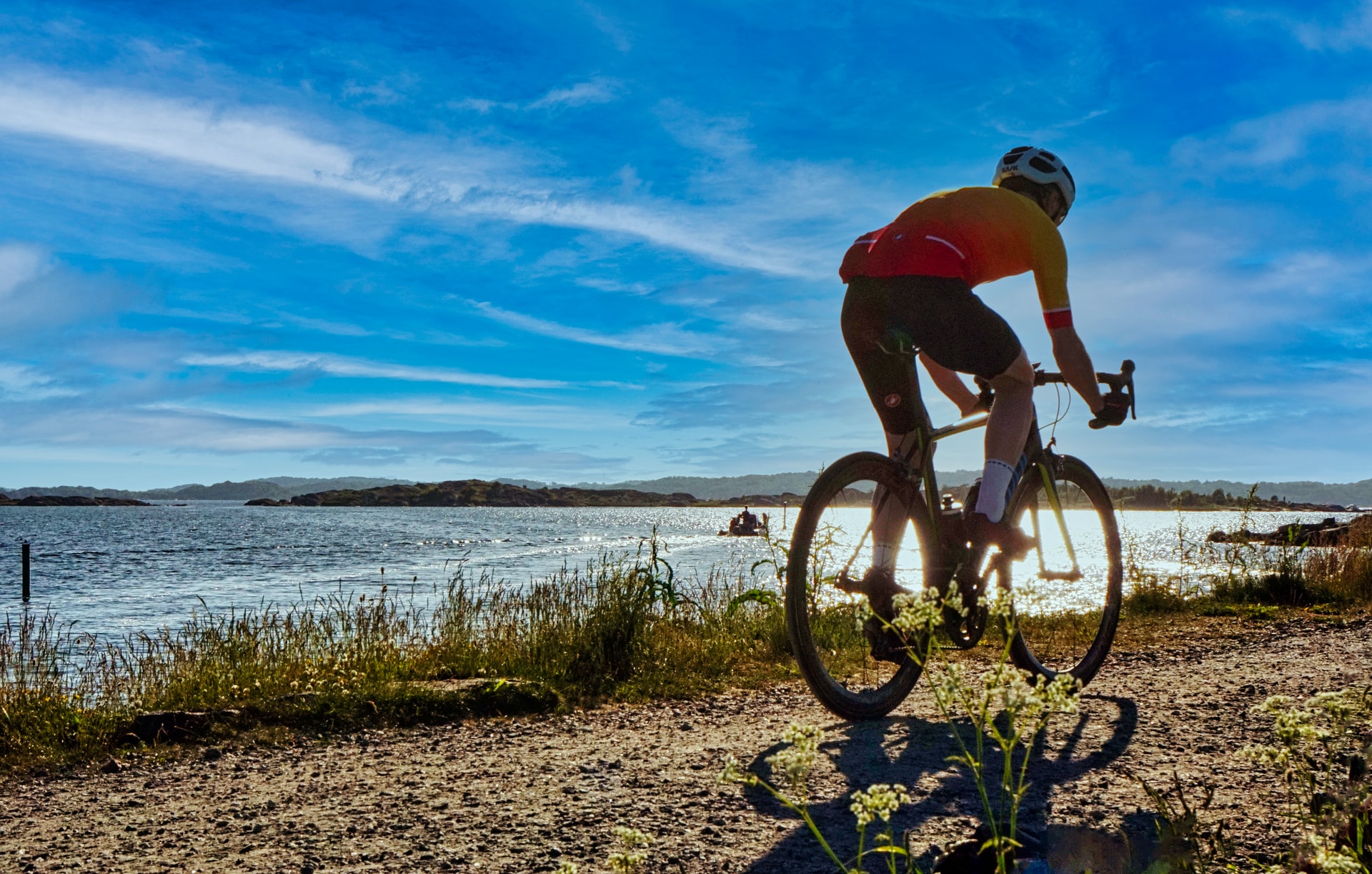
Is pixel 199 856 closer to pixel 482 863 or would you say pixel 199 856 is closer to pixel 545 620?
pixel 482 863

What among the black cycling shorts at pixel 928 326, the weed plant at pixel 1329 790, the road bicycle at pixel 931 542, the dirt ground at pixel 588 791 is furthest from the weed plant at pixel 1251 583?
the weed plant at pixel 1329 790

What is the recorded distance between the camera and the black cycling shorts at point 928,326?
12.1 ft

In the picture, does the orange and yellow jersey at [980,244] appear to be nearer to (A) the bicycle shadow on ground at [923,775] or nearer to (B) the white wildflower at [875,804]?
(A) the bicycle shadow on ground at [923,775]

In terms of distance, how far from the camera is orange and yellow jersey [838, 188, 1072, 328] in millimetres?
3754

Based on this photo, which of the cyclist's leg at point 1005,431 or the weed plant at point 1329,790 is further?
the cyclist's leg at point 1005,431

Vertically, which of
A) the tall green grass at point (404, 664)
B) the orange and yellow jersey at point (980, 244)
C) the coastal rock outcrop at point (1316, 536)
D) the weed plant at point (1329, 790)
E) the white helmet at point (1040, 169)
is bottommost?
the tall green grass at point (404, 664)

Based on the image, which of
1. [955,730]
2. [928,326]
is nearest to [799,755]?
[955,730]

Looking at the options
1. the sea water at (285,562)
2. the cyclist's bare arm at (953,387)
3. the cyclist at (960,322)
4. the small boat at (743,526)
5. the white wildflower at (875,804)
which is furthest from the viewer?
the small boat at (743,526)

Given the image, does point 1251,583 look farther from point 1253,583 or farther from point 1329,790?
point 1329,790

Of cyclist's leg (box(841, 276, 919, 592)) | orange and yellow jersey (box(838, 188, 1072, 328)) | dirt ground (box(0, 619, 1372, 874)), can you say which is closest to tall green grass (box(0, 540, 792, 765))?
dirt ground (box(0, 619, 1372, 874))

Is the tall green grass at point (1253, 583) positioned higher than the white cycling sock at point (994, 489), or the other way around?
the white cycling sock at point (994, 489)

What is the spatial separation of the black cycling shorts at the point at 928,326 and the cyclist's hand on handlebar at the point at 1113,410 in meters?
0.62

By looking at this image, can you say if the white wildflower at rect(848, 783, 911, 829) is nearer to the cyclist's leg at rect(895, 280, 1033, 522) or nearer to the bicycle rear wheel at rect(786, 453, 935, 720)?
the bicycle rear wheel at rect(786, 453, 935, 720)

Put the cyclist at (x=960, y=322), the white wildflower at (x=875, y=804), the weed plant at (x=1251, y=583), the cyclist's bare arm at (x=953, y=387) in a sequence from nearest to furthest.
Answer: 1. the white wildflower at (x=875, y=804)
2. the cyclist at (x=960, y=322)
3. the cyclist's bare arm at (x=953, y=387)
4. the weed plant at (x=1251, y=583)
